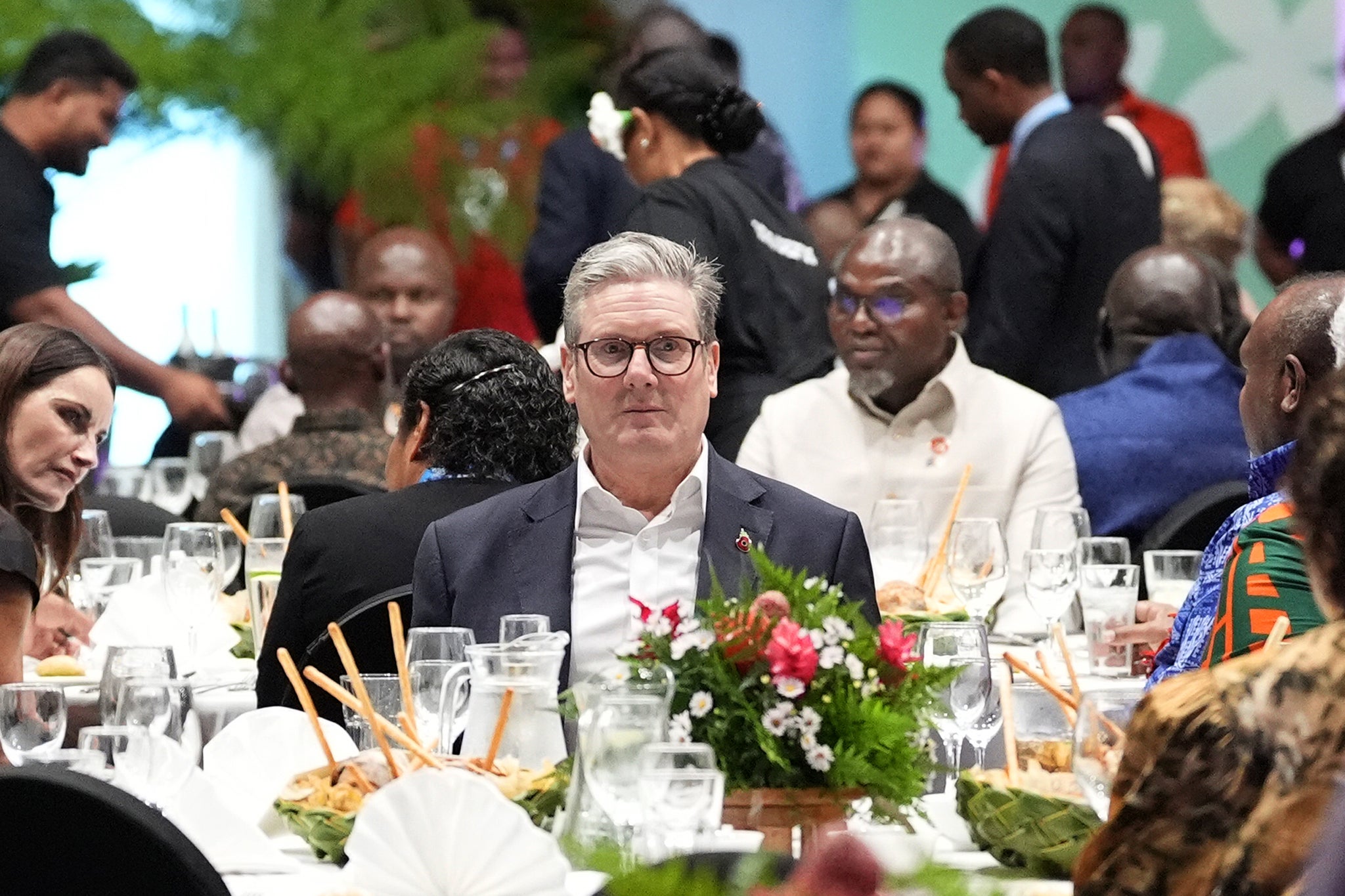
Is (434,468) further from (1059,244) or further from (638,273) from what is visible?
(1059,244)

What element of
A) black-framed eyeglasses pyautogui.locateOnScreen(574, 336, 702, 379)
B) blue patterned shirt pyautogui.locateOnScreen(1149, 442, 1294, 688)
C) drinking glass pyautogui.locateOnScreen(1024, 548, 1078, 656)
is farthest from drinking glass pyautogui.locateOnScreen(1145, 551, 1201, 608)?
black-framed eyeglasses pyautogui.locateOnScreen(574, 336, 702, 379)

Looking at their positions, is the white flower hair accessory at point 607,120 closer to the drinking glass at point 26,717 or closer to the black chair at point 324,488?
the black chair at point 324,488

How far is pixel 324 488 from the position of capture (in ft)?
15.1

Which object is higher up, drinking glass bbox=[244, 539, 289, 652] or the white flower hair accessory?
the white flower hair accessory

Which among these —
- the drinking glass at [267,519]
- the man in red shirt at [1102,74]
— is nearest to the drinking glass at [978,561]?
the drinking glass at [267,519]

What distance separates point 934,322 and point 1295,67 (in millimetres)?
5072

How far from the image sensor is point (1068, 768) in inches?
92.0

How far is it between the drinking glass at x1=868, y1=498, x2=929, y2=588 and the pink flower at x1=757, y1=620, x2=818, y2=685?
187cm

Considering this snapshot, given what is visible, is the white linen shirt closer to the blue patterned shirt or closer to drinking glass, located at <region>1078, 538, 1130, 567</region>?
drinking glass, located at <region>1078, 538, 1130, 567</region>

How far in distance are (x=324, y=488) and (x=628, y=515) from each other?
1.65m

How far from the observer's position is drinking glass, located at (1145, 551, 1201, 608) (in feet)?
12.5

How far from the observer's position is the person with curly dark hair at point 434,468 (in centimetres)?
343

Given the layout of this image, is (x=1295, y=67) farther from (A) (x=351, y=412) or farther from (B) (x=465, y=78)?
(A) (x=351, y=412)

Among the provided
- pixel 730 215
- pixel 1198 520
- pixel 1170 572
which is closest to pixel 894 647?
pixel 1170 572
